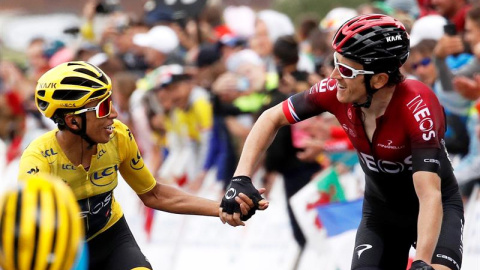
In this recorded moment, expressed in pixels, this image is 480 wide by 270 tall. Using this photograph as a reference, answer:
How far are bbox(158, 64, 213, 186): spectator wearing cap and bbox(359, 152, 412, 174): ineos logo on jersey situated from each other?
607cm

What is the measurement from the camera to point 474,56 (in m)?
9.36

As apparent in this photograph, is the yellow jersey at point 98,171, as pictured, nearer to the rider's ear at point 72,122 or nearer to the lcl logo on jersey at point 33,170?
the lcl logo on jersey at point 33,170

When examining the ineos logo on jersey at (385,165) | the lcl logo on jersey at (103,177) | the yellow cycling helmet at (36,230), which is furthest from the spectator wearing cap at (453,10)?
the yellow cycling helmet at (36,230)

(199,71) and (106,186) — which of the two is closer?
(106,186)

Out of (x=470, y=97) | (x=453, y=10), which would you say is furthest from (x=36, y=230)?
(x=453, y=10)

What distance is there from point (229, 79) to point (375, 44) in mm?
6196

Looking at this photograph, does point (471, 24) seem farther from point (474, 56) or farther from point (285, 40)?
point (285, 40)

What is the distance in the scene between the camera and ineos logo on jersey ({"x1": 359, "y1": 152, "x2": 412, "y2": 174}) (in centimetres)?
634

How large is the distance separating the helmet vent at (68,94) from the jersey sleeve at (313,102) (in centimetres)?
134

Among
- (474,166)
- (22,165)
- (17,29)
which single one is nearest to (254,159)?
(22,165)

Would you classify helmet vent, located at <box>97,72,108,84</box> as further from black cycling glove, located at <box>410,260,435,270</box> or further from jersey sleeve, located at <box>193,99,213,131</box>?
jersey sleeve, located at <box>193,99,213,131</box>

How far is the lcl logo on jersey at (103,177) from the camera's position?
6617 millimetres

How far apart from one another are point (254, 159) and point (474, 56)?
3710 millimetres

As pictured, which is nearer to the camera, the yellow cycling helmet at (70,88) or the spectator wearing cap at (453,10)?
the yellow cycling helmet at (70,88)
